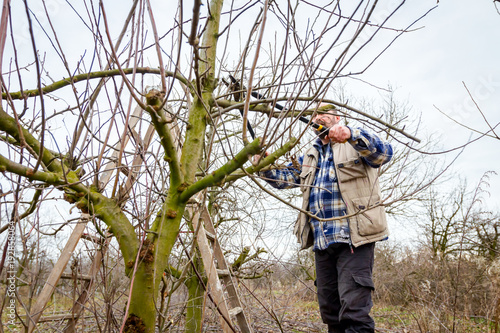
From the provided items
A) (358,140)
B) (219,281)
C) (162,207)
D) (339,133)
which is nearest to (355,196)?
(358,140)

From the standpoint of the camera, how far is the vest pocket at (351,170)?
8.38 feet

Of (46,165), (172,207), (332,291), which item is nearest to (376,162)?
(332,291)

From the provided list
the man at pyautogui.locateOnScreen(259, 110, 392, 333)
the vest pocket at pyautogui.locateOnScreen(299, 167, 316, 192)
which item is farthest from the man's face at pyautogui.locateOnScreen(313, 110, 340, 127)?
the vest pocket at pyautogui.locateOnScreen(299, 167, 316, 192)

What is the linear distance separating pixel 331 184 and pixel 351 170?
198mm

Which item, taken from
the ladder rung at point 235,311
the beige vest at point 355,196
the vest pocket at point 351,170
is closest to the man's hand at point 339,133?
the beige vest at point 355,196

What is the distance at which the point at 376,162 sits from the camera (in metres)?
2.49

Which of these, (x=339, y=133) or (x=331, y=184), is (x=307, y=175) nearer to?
(x=331, y=184)

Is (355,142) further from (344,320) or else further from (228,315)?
(228,315)

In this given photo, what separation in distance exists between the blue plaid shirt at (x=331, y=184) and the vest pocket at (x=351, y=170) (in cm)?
6

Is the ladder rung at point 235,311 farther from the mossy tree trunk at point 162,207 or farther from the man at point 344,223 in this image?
the mossy tree trunk at point 162,207

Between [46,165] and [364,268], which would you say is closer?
[46,165]

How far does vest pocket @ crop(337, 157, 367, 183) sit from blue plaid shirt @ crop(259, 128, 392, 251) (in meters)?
0.06

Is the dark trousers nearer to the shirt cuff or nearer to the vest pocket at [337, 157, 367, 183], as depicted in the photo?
the vest pocket at [337, 157, 367, 183]

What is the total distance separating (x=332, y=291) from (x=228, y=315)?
2.63 ft
